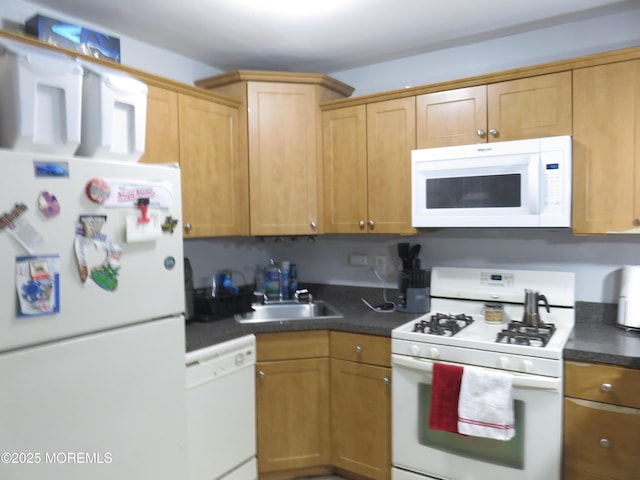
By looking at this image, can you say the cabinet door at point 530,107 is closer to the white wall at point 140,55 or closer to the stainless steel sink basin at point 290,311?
the stainless steel sink basin at point 290,311

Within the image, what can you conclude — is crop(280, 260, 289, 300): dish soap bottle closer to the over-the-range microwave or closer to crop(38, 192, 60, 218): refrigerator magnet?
the over-the-range microwave

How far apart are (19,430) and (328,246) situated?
216 centimetres

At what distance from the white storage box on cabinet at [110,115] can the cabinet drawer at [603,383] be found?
1.93m

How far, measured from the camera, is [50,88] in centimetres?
145

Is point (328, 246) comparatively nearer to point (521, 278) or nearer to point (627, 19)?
point (521, 278)

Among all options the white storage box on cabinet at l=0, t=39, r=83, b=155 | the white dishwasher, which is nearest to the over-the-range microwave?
the white dishwasher

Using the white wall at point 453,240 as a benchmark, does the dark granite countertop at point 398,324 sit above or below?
below

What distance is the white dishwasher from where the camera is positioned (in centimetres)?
202

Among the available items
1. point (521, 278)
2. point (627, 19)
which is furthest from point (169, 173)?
point (627, 19)

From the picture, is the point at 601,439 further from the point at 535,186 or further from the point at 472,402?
the point at 535,186

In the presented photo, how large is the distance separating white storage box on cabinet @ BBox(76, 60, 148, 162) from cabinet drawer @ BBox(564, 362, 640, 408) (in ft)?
6.34

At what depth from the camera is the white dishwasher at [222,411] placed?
2020mm

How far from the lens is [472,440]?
2025mm

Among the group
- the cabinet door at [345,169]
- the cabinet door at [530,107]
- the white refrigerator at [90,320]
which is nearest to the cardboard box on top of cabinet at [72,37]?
the white refrigerator at [90,320]
